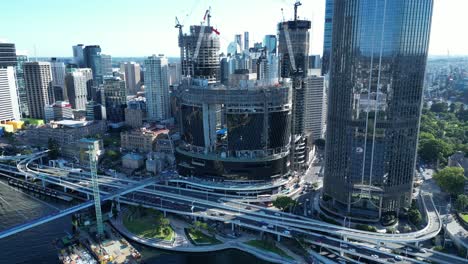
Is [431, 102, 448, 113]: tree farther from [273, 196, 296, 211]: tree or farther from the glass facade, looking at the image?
the glass facade

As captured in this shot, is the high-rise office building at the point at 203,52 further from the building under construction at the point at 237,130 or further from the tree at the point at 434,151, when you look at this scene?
the tree at the point at 434,151

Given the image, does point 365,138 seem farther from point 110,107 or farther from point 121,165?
point 110,107

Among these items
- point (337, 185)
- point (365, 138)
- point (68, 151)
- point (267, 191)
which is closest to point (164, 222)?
point (267, 191)

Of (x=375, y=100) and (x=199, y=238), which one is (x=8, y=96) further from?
(x=375, y=100)

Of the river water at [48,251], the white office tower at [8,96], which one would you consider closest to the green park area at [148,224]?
the river water at [48,251]

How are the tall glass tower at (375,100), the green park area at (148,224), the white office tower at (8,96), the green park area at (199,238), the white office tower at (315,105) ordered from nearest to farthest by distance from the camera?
the tall glass tower at (375,100) → the green park area at (199,238) → the green park area at (148,224) → the white office tower at (315,105) → the white office tower at (8,96)

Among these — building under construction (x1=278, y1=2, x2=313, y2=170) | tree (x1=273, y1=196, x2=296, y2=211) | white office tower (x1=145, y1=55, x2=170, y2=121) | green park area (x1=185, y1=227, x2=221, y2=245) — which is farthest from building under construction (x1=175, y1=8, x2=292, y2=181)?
white office tower (x1=145, y1=55, x2=170, y2=121)

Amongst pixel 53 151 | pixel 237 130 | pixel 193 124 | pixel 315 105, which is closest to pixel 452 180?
pixel 237 130
